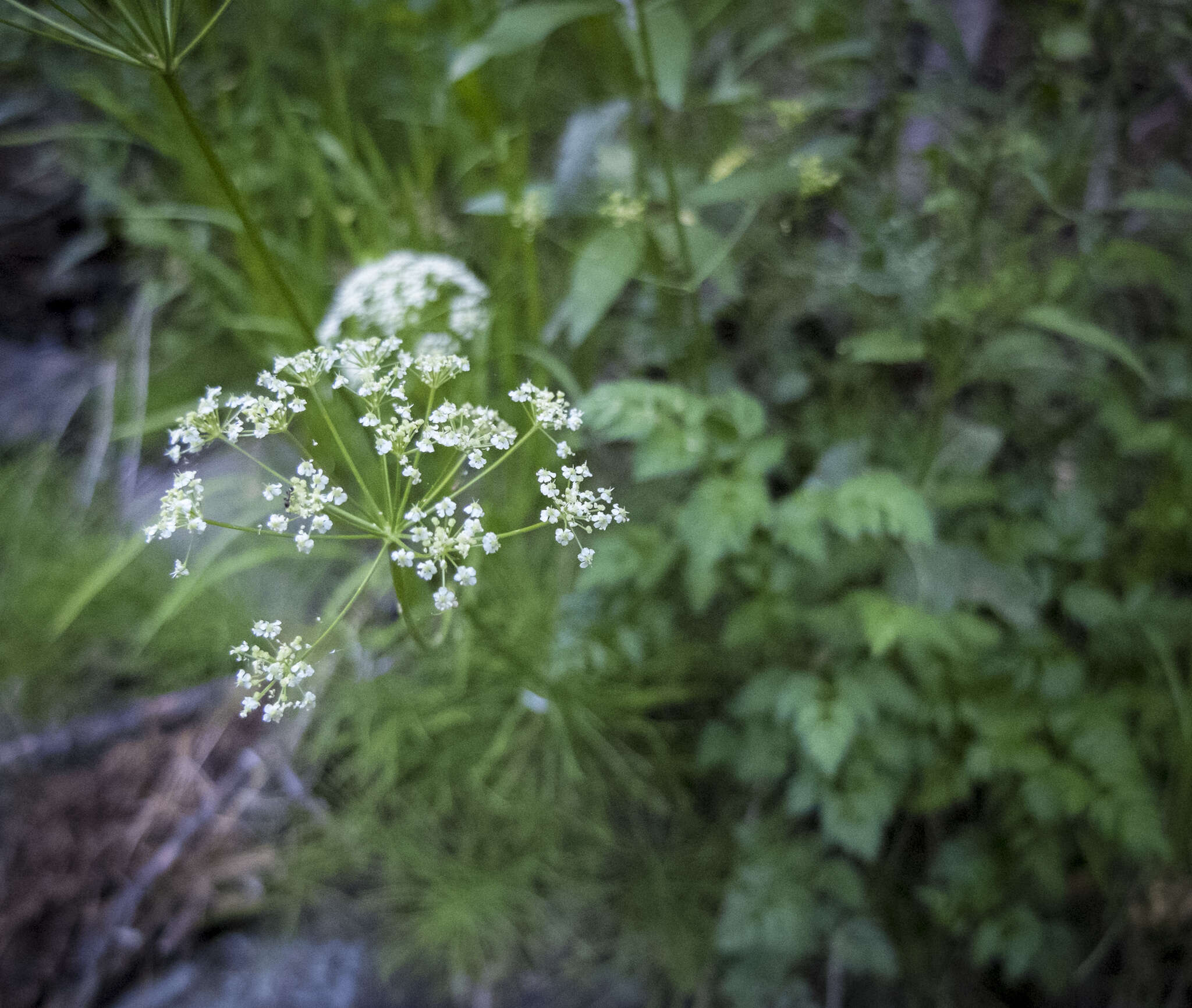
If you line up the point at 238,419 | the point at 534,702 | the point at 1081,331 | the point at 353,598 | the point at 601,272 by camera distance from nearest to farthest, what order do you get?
the point at 353,598
the point at 238,419
the point at 1081,331
the point at 601,272
the point at 534,702

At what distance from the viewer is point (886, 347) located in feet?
3.22

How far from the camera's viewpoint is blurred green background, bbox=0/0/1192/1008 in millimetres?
1004

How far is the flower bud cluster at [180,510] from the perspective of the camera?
23.7 inches

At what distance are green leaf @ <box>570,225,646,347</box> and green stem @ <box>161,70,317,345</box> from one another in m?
0.34

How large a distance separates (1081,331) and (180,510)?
98 centimetres

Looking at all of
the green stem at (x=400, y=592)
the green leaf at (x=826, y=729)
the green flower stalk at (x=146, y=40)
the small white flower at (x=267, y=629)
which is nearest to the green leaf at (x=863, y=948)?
the green leaf at (x=826, y=729)

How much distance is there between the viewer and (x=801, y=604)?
1.12 meters

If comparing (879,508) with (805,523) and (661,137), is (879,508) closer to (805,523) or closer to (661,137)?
(805,523)

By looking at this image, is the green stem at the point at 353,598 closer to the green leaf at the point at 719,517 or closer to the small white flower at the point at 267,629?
the small white flower at the point at 267,629

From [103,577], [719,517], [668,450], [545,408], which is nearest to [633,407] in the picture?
[668,450]

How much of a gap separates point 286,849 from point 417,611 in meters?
0.92

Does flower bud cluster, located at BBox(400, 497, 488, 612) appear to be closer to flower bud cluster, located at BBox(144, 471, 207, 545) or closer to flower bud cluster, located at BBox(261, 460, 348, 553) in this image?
flower bud cluster, located at BBox(261, 460, 348, 553)

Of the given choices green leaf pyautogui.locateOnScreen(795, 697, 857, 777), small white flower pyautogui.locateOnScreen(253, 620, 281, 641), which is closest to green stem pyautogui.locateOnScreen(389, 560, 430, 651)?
small white flower pyautogui.locateOnScreen(253, 620, 281, 641)

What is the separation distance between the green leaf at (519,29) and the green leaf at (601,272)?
0.26m
